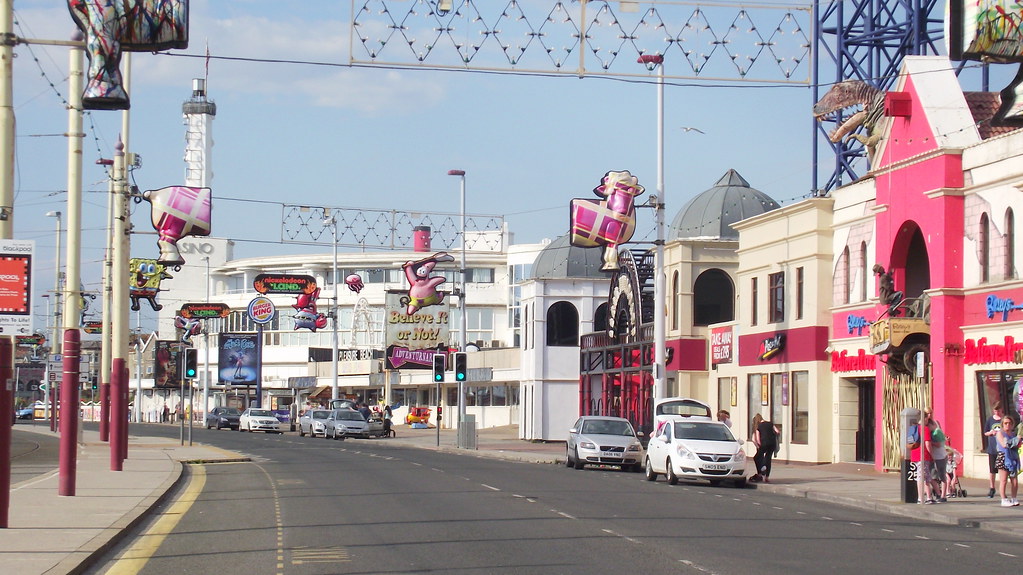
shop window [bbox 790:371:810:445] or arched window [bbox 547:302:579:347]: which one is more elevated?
arched window [bbox 547:302:579:347]

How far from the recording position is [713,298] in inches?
1874

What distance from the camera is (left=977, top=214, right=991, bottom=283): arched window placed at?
95.6 ft

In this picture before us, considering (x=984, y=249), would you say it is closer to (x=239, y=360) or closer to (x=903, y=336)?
(x=903, y=336)

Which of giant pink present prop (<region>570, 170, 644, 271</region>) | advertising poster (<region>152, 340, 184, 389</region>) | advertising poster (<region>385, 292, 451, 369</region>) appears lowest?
advertising poster (<region>152, 340, 184, 389</region>)

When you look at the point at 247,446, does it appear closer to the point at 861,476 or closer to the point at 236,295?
the point at 861,476

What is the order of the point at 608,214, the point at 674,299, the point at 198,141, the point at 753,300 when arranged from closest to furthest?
1. the point at 608,214
2. the point at 753,300
3. the point at 674,299
4. the point at 198,141

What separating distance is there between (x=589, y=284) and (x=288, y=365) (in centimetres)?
5872

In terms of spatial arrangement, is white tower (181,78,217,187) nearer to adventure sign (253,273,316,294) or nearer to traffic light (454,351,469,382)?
adventure sign (253,273,316,294)

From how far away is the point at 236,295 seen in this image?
11881 cm

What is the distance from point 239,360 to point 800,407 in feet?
162

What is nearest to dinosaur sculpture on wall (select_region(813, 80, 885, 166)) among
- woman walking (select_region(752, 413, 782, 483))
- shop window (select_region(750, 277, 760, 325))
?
shop window (select_region(750, 277, 760, 325))

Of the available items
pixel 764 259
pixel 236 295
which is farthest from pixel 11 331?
pixel 236 295

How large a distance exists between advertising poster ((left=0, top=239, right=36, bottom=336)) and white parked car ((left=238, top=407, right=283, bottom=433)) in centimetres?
5527

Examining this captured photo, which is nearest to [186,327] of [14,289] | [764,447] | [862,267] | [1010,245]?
[862,267]
